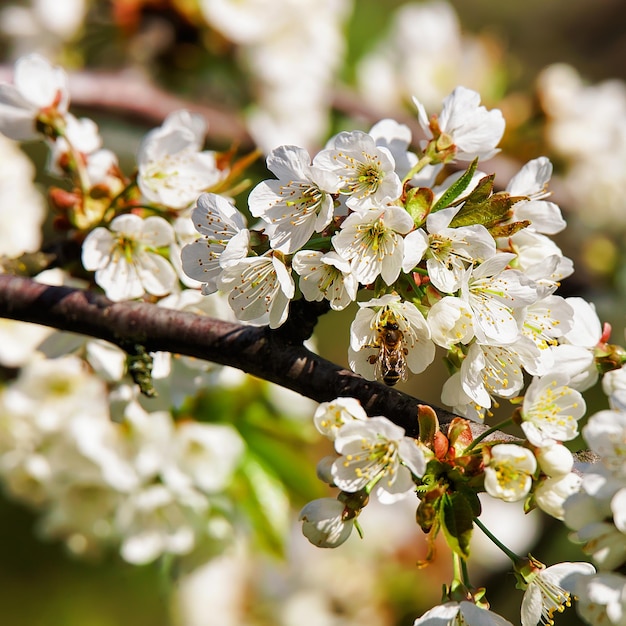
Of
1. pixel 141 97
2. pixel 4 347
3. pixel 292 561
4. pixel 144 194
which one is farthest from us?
pixel 292 561

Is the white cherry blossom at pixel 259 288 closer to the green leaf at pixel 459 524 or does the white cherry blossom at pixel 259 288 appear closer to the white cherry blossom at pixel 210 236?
the white cherry blossom at pixel 210 236

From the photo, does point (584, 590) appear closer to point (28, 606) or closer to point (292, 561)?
point (292, 561)

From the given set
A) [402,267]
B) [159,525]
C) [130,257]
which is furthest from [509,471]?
[159,525]

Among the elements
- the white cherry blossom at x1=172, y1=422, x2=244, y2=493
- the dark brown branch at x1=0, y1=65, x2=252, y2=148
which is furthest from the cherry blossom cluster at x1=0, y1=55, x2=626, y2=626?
the dark brown branch at x1=0, y1=65, x2=252, y2=148

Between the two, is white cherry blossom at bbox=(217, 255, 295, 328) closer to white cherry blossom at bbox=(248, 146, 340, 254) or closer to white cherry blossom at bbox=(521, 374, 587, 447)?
white cherry blossom at bbox=(248, 146, 340, 254)

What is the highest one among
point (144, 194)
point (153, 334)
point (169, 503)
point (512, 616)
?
point (144, 194)

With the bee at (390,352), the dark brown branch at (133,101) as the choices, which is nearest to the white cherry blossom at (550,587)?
the bee at (390,352)

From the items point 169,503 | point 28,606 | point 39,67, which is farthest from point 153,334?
point 28,606
